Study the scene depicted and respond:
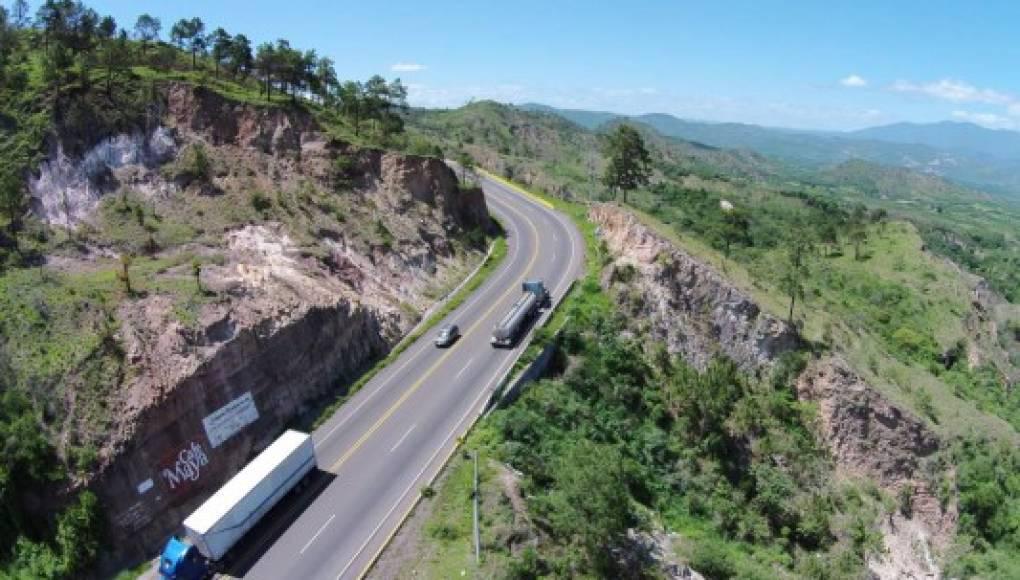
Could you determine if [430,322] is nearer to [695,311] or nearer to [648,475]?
[648,475]

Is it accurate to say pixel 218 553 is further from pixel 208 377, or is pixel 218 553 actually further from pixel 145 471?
pixel 208 377

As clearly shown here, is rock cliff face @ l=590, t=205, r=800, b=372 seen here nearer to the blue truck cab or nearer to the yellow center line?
the yellow center line

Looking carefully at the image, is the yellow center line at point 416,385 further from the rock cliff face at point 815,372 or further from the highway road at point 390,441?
the rock cliff face at point 815,372

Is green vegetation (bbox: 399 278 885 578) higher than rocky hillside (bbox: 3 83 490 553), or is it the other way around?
rocky hillside (bbox: 3 83 490 553)

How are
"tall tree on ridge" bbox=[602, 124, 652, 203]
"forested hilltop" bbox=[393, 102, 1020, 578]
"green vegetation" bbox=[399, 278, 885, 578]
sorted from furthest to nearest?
"tall tree on ridge" bbox=[602, 124, 652, 203] < "forested hilltop" bbox=[393, 102, 1020, 578] < "green vegetation" bbox=[399, 278, 885, 578]

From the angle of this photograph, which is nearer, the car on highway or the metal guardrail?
the metal guardrail

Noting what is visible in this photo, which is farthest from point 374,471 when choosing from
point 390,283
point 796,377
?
point 796,377

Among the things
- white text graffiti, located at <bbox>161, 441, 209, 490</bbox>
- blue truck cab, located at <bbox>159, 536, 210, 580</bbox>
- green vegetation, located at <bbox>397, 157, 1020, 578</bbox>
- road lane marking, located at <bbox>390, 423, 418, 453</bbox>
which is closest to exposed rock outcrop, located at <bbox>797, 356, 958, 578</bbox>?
green vegetation, located at <bbox>397, 157, 1020, 578</bbox>
